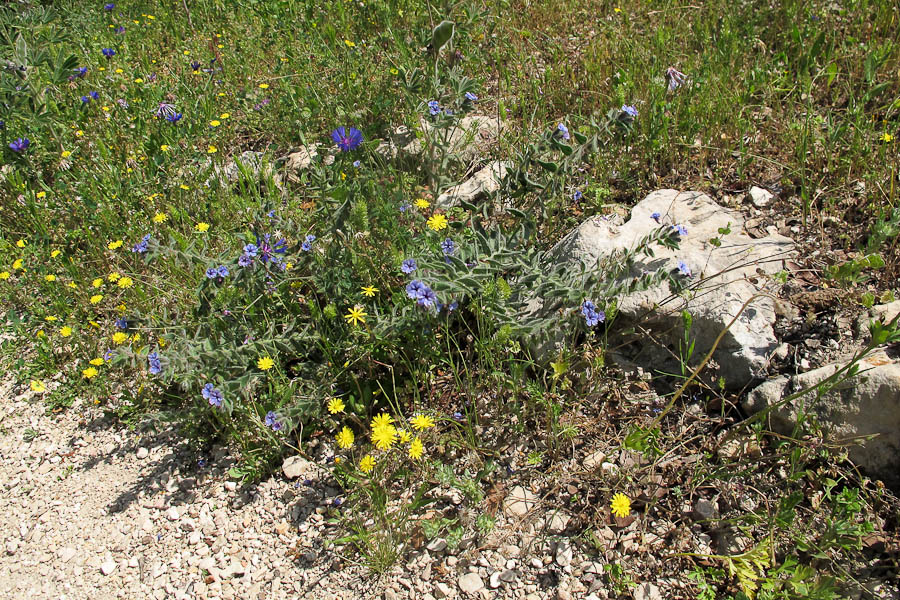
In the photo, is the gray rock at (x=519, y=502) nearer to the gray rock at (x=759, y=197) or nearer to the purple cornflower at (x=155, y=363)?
the purple cornflower at (x=155, y=363)

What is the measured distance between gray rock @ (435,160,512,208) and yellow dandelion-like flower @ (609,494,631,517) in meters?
1.92

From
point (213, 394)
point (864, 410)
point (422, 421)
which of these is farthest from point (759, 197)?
point (213, 394)

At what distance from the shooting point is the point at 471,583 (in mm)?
2291

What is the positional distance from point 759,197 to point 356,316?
2208 millimetres

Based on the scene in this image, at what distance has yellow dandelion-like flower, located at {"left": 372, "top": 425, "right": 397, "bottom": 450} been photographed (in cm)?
244

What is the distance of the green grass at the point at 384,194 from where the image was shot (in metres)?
2.65

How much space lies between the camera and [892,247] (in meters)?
2.78

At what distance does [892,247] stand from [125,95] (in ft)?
16.9

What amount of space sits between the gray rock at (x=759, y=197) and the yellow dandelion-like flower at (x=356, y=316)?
6.96ft

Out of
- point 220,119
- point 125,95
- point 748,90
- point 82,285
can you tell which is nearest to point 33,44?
point 125,95

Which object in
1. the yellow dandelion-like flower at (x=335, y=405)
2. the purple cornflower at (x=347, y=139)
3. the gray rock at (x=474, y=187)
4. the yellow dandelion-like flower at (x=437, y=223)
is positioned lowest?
the yellow dandelion-like flower at (x=335, y=405)

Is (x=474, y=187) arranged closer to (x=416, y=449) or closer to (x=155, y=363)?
(x=416, y=449)

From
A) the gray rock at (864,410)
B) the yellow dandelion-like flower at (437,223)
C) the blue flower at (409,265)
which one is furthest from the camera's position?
the yellow dandelion-like flower at (437,223)

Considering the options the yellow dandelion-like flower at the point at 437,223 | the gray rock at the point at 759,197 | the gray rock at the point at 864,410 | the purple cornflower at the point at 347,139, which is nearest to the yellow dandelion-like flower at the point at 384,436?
the yellow dandelion-like flower at the point at 437,223
